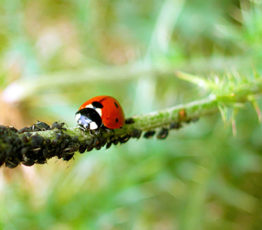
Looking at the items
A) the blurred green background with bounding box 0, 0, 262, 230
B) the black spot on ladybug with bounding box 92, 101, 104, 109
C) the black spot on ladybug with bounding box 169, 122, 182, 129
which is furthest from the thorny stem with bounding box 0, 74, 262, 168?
the blurred green background with bounding box 0, 0, 262, 230

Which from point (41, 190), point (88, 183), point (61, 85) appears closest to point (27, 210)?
point (41, 190)

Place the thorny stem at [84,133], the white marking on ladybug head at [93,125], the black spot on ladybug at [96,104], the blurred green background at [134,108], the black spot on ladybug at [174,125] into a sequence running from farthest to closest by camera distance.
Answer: the blurred green background at [134,108] < the black spot on ladybug at [96,104] < the black spot on ladybug at [174,125] < the white marking on ladybug head at [93,125] < the thorny stem at [84,133]

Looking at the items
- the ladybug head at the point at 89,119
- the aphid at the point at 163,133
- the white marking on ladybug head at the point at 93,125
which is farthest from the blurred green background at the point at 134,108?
the white marking on ladybug head at the point at 93,125

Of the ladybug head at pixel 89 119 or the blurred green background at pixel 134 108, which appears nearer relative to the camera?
the ladybug head at pixel 89 119

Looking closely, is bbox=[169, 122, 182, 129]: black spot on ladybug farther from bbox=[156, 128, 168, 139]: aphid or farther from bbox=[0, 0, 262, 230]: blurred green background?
bbox=[0, 0, 262, 230]: blurred green background

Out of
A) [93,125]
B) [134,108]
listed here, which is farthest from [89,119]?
[134,108]

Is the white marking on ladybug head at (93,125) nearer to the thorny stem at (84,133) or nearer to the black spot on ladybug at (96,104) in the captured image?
the thorny stem at (84,133)

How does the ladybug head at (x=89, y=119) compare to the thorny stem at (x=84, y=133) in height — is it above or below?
above
